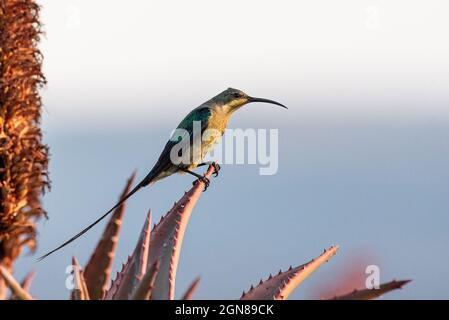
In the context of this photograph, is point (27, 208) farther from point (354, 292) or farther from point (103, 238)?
point (354, 292)

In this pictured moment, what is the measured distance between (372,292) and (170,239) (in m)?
1.11

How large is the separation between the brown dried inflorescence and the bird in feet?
2.91

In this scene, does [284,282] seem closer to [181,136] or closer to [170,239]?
[170,239]

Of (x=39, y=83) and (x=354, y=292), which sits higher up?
(x=39, y=83)

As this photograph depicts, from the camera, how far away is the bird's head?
8078 mm

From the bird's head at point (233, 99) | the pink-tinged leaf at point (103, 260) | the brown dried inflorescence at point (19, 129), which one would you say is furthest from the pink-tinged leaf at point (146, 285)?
the bird's head at point (233, 99)

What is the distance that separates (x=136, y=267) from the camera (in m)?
3.47

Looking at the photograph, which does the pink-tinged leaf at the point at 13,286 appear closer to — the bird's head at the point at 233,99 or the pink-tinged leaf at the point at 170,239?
the pink-tinged leaf at the point at 170,239

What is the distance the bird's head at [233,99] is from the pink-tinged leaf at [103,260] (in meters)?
4.34

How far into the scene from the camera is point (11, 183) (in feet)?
19.2
